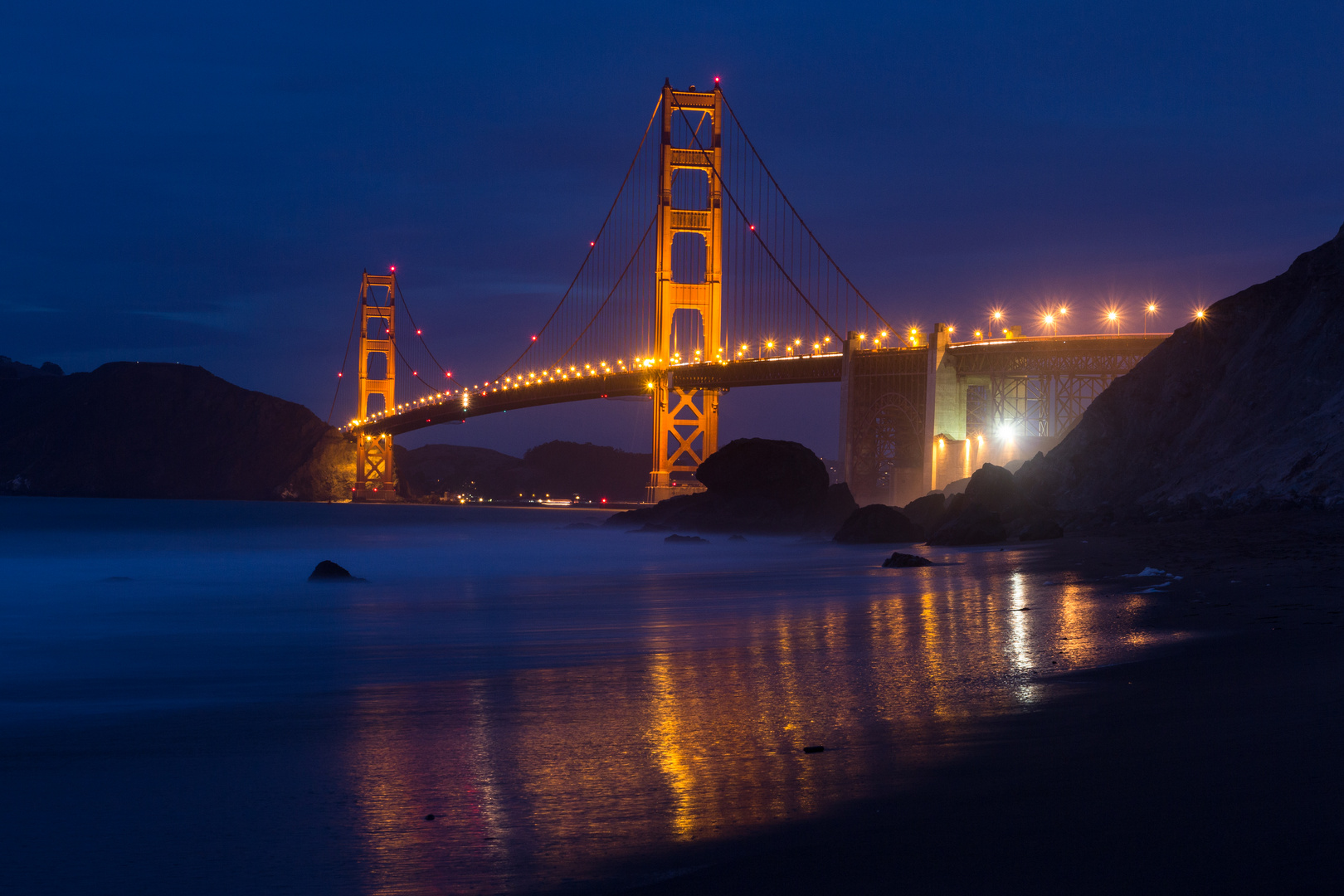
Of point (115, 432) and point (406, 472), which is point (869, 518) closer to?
point (406, 472)

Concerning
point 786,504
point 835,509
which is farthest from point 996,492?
point 786,504

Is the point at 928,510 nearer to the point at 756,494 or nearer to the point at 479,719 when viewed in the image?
the point at 756,494

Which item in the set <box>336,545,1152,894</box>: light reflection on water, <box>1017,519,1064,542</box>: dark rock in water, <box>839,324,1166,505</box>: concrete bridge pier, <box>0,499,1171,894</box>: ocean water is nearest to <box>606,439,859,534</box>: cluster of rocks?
<box>839,324,1166,505</box>: concrete bridge pier

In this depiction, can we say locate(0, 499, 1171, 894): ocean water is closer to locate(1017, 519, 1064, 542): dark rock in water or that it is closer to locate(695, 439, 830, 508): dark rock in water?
locate(1017, 519, 1064, 542): dark rock in water

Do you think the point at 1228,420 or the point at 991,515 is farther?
the point at 991,515

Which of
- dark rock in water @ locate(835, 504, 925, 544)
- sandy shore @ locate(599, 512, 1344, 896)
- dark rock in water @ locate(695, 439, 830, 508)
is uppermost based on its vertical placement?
dark rock in water @ locate(695, 439, 830, 508)
